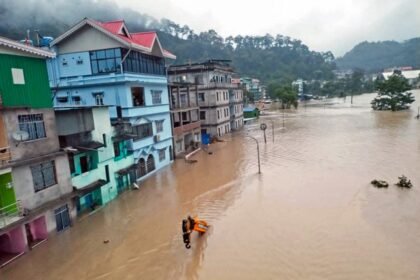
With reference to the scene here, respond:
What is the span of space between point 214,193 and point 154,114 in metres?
9.96

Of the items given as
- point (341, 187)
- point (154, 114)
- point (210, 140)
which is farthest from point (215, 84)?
point (341, 187)

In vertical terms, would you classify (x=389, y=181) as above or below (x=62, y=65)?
below

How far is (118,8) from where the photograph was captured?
150125 mm

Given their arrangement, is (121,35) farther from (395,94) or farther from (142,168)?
(395,94)

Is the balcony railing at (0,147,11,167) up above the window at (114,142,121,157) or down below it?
above

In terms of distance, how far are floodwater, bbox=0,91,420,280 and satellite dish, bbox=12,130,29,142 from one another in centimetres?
526

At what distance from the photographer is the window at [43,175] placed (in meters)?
15.1

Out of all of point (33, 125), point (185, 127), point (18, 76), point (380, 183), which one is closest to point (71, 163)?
point (33, 125)

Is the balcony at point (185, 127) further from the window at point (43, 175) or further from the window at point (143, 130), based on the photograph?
the window at point (43, 175)

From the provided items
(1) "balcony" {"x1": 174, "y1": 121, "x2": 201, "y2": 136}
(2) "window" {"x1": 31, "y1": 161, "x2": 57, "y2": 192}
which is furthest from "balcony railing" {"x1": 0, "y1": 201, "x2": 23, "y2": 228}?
(1) "balcony" {"x1": 174, "y1": 121, "x2": 201, "y2": 136}

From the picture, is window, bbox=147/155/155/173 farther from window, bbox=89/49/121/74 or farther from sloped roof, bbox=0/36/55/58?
sloped roof, bbox=0/36/55/58

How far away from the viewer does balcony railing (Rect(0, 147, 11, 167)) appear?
13.5 m

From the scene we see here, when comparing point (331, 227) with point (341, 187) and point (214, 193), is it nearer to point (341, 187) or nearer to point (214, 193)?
point (341, 187)

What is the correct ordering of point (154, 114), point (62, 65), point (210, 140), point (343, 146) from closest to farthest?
point (62, 65) → point (154, 114) → point (343, 146) → point (210, 140)
